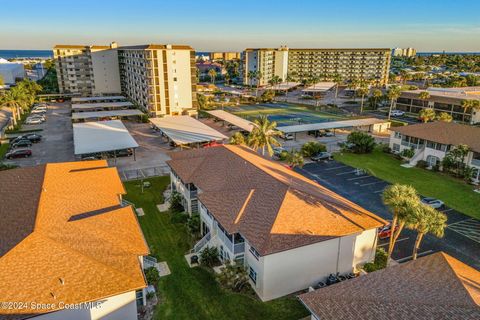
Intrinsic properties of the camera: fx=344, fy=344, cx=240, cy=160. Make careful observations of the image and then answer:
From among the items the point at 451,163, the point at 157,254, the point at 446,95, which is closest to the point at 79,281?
the point at 157,254

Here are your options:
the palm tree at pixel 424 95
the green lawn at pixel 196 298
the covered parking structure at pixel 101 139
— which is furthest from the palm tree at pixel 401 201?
the palm tree at pixel 424 95

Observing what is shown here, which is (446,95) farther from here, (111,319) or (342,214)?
(111,319)

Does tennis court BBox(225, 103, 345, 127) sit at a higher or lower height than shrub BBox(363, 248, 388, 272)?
higher

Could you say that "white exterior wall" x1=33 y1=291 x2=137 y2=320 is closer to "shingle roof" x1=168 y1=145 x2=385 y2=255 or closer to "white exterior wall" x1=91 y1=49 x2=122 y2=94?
"shingle roof" x1=168 y1=145 x2=385 y2=255

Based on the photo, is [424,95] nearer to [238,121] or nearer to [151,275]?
[238,121]

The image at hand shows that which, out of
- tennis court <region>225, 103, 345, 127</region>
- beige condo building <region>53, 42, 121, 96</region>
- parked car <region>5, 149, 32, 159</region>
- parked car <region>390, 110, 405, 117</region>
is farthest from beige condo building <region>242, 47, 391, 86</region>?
parked car <region>5, 149, 32, 159</region>
